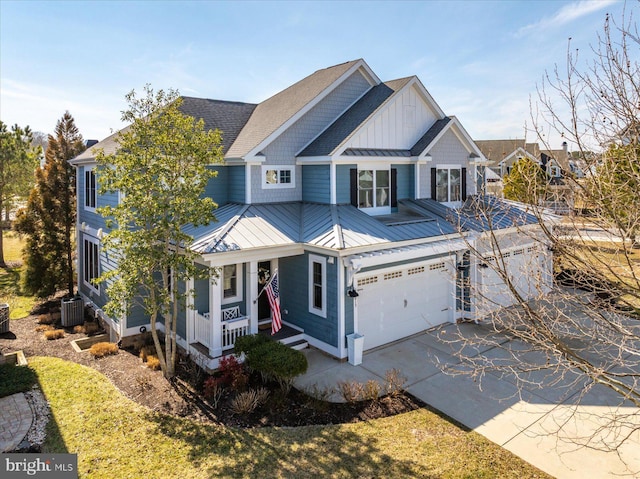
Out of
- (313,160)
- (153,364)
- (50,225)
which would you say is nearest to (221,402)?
(153,364)

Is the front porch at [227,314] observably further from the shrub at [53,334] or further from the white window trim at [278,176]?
the shrub at [53,334]

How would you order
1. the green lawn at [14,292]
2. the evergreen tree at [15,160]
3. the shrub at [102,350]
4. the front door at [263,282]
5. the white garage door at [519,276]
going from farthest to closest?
the evergreen tree at [15,160], the green lawn at [14,292], the front door at [263,282], the shrub at [102,350], the white garage door at [519,276]

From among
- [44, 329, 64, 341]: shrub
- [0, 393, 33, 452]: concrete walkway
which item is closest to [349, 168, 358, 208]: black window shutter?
[0, 393, 33, 452]: concrete walkway

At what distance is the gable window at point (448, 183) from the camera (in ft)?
57.1

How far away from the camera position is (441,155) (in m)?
17.5

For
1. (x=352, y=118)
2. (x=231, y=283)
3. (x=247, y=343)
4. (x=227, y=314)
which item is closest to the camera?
(x=247, y=343)

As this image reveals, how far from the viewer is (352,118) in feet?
52.0

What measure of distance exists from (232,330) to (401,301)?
5.27m

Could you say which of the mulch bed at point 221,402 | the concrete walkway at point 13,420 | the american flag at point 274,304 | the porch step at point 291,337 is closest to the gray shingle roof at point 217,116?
the american flag at point 274,304

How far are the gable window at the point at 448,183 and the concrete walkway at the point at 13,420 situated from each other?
1474cm

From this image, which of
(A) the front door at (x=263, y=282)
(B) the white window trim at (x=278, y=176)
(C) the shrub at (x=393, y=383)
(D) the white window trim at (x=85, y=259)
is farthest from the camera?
(D) the white window trim at (x=85, y=259)

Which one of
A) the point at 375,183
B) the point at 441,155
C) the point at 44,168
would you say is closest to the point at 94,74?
the point at 44,168

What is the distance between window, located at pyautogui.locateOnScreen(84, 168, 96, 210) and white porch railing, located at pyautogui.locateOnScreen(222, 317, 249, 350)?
332 inches

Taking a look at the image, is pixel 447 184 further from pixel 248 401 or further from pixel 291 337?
pixel 248 401
